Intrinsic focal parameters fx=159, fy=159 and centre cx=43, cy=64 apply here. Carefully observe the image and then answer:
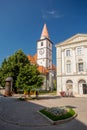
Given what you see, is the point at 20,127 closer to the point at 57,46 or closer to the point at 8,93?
the point at 8,93

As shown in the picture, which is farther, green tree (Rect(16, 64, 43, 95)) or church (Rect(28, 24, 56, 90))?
church (Rect(28, 24, 56, 90))

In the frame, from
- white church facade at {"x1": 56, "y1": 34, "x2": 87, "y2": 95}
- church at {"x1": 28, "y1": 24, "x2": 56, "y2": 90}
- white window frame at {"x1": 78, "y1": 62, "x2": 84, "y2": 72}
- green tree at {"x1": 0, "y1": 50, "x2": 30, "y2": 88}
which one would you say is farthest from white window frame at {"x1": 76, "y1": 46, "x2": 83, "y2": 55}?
church at {"x1": 28, "y1": 24, "x2": 56, "y2": 90}

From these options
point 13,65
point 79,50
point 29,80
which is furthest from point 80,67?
point 13,65

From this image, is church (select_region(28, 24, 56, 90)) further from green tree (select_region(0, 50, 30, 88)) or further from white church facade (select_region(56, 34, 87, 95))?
white church facade (select_region(56, 34, 87, 95))

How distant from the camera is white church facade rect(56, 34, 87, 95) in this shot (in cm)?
3950

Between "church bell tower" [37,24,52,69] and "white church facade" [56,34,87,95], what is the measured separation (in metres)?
38.1

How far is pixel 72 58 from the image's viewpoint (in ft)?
136

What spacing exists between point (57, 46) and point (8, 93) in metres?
19.1

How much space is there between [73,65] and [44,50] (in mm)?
45069

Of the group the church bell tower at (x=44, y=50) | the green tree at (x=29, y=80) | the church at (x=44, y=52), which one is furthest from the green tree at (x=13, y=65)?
the church bell tower at (x=44, y=50)

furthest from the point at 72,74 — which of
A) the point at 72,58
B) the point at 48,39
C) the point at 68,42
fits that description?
the point at 48,39

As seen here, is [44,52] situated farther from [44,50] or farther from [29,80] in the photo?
[29,80]

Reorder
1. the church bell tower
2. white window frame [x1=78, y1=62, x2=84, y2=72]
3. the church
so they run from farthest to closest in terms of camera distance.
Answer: the church bell tower < the church < white window frame [x1=78, y1=62, x2=84, y2=72]

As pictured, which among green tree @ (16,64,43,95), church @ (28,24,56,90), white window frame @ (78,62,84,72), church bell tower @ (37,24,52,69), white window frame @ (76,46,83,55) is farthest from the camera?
church bell tower @ (37,24,52,69)
